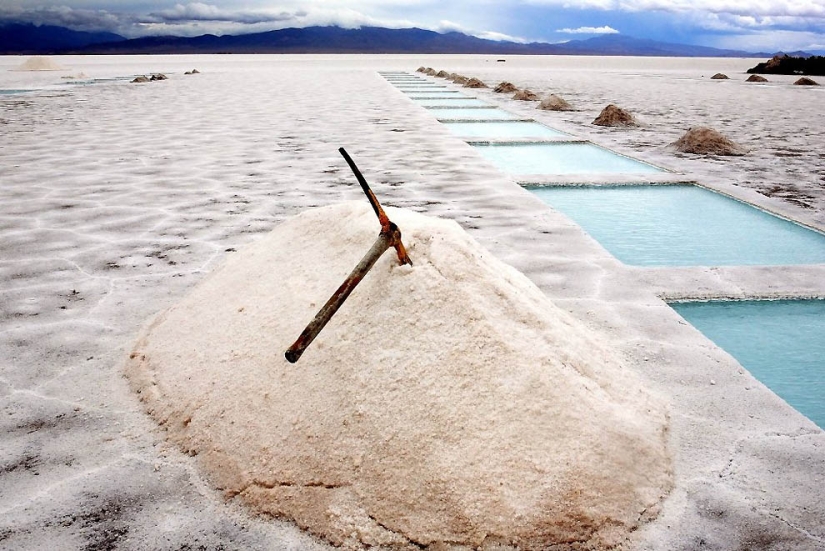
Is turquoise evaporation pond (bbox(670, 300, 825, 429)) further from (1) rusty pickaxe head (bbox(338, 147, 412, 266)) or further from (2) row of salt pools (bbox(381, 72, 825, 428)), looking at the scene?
(1) rusty pickaxe head (bbox(338, 147, 412, 266))

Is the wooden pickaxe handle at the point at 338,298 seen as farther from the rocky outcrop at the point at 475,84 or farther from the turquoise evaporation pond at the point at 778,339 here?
the rocky outcrop at the point at 475,84

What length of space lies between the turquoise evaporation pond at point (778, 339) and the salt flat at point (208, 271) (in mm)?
102

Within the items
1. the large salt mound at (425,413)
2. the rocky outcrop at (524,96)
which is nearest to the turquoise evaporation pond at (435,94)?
the rocky outcrop at (524,96)

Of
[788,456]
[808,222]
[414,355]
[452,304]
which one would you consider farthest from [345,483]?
[808,222]

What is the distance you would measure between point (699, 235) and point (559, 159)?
2.45 meters

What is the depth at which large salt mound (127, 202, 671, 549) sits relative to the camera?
1.26 m

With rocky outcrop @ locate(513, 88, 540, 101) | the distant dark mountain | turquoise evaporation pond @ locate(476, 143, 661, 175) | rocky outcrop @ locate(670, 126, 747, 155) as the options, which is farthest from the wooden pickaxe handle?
the distant dark mountain

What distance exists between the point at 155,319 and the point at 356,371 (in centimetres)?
105

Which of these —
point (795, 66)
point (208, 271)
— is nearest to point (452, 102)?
point (208, 271)

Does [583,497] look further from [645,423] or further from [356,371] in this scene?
[356,371]

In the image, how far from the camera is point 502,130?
25.0ft

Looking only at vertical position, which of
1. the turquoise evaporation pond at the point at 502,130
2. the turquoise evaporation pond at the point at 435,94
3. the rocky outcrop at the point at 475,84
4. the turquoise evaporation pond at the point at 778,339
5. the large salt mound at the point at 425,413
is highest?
the large salt mound at the point at 425,413

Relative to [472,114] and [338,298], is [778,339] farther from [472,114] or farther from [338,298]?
[472,114]

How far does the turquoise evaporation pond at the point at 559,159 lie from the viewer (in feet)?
17.1
